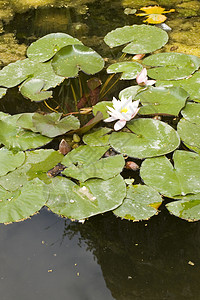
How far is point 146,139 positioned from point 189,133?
0.24 m

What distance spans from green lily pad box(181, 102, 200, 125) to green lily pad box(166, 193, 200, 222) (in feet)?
1.71

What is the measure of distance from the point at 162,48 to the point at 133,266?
5.89 ft

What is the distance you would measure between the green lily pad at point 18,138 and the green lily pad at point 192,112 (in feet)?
2.57

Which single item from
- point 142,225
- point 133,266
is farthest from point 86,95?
point 133,266

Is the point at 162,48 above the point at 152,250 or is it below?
above

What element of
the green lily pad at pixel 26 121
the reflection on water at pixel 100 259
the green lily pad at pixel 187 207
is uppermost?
→ the green lily pad at pixel 26 121

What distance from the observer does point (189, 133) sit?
1.83 metres

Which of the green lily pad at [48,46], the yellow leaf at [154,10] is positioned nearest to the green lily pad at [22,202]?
the green lily pad at [48,46]

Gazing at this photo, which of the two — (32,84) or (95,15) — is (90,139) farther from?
(95,15)

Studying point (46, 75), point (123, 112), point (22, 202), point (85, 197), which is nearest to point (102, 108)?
point (123, 112)

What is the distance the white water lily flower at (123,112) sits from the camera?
1.84 m

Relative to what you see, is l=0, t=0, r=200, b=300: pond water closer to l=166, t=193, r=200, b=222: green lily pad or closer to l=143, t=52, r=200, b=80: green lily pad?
l=166, t=193, r=200, b=222: green lily pad

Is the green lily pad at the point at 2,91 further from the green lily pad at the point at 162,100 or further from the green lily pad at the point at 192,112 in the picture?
the green lily pad at the point at 192,112

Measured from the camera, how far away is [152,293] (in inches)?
49.7
